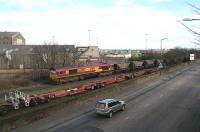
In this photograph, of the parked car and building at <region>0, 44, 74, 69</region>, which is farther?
building at <region>0, 44, 74, 69</region>

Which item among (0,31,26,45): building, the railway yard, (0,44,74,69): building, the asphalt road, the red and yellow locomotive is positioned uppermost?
(0,31,26,45): building

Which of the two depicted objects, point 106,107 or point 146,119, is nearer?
point 146,119

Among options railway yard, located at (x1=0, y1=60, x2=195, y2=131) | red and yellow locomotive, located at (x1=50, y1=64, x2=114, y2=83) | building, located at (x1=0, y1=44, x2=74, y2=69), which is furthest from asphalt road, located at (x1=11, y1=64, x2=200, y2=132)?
building, located at (x1=0, y1=44, x2=74, y2=69)

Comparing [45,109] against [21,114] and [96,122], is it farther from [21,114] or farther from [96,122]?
[96,122]

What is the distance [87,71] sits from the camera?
6588 cm

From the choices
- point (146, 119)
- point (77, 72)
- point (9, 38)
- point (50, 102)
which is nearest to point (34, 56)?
point (77, 72)

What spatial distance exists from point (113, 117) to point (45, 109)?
713 centimetres

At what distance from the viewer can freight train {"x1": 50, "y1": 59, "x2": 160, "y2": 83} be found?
192 feet

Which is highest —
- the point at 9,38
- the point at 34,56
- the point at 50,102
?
the point at 9,38

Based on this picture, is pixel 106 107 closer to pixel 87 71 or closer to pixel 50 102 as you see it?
pixel 50 102

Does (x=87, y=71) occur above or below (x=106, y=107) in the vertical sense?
above

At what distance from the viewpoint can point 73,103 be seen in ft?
119

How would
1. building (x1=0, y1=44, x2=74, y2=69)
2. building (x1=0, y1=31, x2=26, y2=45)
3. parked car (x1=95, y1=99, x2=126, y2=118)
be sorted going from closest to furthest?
parked car (x1=95, y1=99, x2=126, y2=118), building (x1=0, y1=44, x2=74, y2=69), building (x1=0, y1=31, x2=26, y2=45)

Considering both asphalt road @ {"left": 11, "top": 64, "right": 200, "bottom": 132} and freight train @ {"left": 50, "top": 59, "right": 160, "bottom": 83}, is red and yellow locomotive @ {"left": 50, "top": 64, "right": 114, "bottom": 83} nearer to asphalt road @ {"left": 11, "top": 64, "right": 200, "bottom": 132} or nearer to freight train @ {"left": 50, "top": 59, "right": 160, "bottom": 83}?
freight train @ {"left": 50, "top": 59, "right": 160, "bottom": 83}
